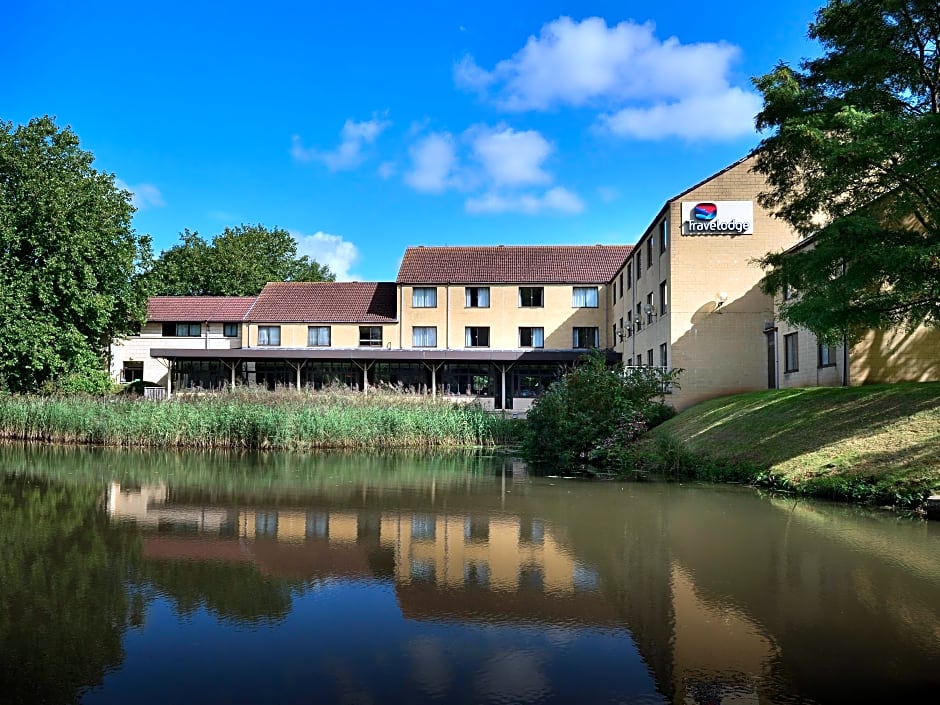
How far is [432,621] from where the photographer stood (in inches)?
210

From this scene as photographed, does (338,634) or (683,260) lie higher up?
(683,260)

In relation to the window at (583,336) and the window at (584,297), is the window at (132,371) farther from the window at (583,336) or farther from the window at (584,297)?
the window at (584,297)

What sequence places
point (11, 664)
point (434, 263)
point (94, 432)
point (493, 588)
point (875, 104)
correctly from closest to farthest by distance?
point (11, 664) < point (493, 588) < point (875, 104) < point (94, 432) < point (434, 263)

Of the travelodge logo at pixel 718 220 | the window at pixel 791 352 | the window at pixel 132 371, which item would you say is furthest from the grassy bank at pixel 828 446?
the window at pixel 132 371

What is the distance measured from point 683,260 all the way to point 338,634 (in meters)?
22.7

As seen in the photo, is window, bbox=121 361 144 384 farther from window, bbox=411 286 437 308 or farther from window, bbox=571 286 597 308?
window, bbox=571 286 597 308

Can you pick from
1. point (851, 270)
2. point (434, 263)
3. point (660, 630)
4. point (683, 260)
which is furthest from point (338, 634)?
point (434, 263)

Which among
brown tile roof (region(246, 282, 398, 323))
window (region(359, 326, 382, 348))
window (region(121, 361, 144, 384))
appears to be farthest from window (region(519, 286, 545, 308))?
window (region(121, 361, 144, 384))

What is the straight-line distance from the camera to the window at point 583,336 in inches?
1655

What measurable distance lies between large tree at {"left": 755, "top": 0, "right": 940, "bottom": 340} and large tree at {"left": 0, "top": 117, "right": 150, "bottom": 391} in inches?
1135

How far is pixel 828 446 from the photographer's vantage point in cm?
1310

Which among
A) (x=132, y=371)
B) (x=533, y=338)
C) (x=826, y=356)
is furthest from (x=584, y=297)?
(x=132, y=371)

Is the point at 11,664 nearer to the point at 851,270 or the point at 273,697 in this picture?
the point at 273,697

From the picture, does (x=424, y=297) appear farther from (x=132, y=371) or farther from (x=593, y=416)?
(x=593, y=416)
